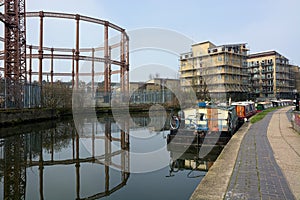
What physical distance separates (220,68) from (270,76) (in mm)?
20959

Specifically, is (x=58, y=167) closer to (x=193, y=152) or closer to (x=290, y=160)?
(x=193, y=152)

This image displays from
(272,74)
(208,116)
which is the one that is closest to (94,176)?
(208,116)

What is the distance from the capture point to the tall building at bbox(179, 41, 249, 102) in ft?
159

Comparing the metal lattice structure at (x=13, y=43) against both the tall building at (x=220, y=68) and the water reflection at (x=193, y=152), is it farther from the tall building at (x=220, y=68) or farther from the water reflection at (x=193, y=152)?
the tall building at (x=220, y=68)

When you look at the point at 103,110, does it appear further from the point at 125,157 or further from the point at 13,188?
the point at 13,188

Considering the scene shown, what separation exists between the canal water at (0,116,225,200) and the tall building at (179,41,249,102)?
34.9 m

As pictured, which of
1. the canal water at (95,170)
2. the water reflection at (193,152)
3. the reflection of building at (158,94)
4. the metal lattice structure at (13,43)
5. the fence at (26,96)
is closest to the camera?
the canal water at (95,170)

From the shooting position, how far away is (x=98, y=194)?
223 inches

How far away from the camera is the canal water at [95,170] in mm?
5750

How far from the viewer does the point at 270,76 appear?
62.8 meters

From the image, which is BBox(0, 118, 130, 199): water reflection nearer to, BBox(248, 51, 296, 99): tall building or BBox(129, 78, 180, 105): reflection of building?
BBox(129, 78, 180, 105): reflection of building

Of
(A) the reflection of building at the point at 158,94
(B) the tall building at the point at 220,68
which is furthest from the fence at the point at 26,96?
(B) the tall building at the point at 220,68

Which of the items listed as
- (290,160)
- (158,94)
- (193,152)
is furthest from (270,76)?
(290,160)

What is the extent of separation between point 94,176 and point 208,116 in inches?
259
